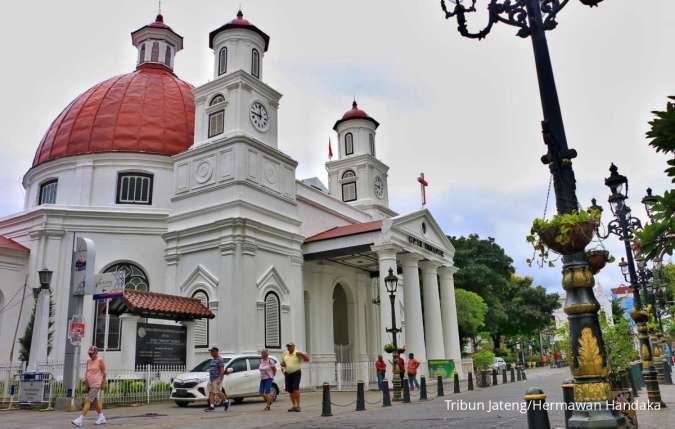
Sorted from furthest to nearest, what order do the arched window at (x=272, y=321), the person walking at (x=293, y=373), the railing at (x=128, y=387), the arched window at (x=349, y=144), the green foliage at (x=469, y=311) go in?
the green foliage at (x=469, y=311)
the arched window at (x=349, y=144)
the arched window at (x=272, y=321)
the railing at (x=128, y=387)
the person walking at (x=293, y=373)

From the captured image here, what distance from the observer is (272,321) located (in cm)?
2450

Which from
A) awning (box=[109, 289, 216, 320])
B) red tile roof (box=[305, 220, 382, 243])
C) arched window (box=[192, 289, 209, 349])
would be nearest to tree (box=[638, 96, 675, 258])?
awning (box=[109, 289, 216, 320])

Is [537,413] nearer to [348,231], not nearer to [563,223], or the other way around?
[563,223]

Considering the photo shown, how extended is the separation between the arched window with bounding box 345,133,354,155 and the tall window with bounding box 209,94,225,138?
12177 mm

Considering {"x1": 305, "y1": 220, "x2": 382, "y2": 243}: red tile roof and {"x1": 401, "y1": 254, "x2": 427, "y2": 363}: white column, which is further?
{"x1": 401, "y1": 254, "x2": 427, "y2": 363}: white column

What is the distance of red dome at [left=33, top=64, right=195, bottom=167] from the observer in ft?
93.8

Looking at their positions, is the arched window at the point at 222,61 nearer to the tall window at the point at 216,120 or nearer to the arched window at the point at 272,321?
the tall window at the point at 216,120

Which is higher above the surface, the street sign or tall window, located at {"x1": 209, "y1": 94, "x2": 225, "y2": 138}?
tall window, located at {"x1": 209, "y1": 94, "x2": 225, "y2": 138}

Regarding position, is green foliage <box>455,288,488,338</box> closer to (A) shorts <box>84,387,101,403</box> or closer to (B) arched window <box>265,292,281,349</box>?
(B) arched window <box>265,292,281,349</box>

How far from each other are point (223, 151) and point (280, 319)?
805 cm

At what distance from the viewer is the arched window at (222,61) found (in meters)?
27.3

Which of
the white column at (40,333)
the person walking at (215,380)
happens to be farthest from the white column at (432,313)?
the white column at (40,333)

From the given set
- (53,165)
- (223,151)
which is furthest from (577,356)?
(53,165)

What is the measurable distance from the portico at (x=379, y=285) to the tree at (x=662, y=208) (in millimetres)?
20685
